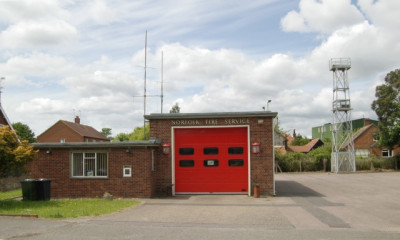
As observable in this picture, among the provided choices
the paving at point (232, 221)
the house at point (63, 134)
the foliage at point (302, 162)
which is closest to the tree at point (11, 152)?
the paving at point (232, 221)

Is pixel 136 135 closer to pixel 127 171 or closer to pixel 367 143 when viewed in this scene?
pixel 367 143

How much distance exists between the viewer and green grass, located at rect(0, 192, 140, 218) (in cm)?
1226

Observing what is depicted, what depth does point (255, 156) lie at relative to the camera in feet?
58.5

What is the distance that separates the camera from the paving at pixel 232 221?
9.42m

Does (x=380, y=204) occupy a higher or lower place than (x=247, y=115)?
lower

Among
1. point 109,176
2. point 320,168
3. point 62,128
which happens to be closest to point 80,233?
point 109,176

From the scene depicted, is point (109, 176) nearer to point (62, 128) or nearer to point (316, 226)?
point (316, 226)

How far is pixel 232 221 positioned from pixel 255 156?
268 inches

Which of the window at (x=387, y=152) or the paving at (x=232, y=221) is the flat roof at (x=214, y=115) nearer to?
the paving at (x=232, y=221)

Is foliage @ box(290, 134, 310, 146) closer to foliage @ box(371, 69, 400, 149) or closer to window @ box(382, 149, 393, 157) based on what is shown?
window @ box(382, 149, 393, 157)

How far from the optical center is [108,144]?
1728 centimetres

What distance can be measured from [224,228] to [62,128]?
52.4 m

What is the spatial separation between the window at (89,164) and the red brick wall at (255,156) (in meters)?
2.38

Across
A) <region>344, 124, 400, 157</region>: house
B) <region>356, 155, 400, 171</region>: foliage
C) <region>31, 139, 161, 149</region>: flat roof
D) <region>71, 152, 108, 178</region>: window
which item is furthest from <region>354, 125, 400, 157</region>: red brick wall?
<region>71, 152, 108, 178</region>: window
